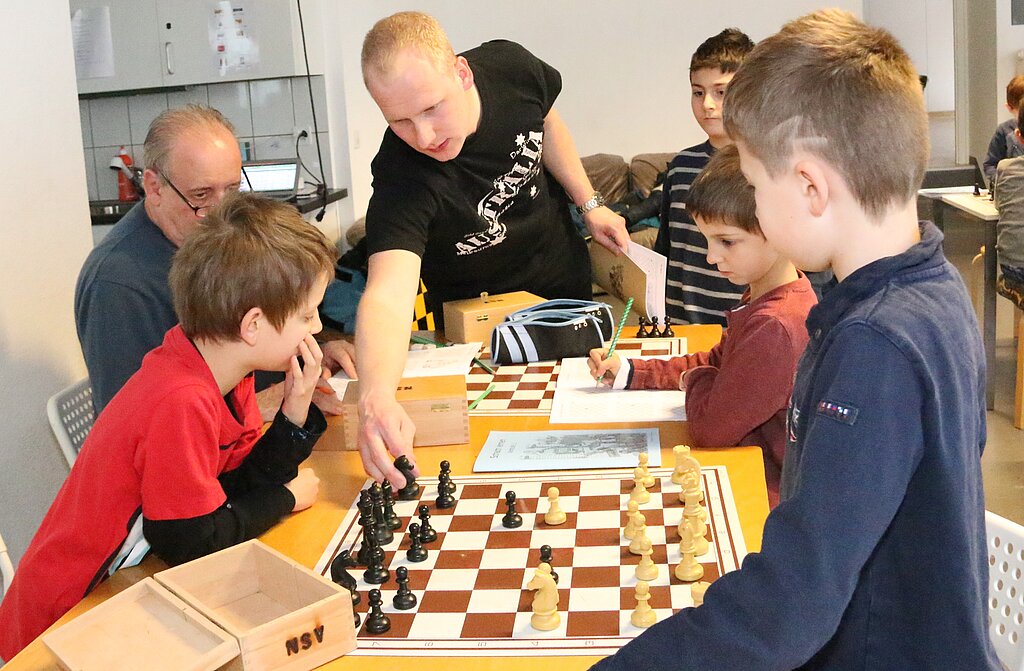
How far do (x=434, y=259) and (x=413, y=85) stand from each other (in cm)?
63

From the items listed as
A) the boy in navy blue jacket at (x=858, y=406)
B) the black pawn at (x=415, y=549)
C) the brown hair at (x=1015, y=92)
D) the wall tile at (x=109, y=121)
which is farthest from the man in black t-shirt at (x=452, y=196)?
the brown hair at (x=1015, y=92)

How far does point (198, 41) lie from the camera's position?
5.95 m

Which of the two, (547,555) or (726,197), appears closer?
(547,555)

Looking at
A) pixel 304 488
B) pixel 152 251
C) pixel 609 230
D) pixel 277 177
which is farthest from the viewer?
pixel 277 177

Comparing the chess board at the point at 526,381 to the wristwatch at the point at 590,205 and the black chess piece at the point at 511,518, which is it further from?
the black chess piece at the point at 511,518

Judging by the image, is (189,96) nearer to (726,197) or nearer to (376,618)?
(726,197)

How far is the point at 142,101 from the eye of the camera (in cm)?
631

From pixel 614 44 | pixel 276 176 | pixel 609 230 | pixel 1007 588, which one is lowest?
pixel 1007 588

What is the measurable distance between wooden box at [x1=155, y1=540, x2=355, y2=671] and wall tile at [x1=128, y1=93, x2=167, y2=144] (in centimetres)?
537

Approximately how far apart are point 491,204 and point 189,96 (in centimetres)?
424

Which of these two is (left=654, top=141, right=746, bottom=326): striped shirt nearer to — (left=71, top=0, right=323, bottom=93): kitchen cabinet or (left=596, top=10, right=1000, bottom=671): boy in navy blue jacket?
(left=596, top=10, right=1000, bottom=671): boy in navy blue jacket

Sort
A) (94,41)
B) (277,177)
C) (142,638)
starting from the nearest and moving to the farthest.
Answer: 1. (142,638)
2. (277,177)
3. (94,41)

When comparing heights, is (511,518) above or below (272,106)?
below

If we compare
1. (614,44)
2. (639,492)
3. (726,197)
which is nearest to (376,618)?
(639,492)
